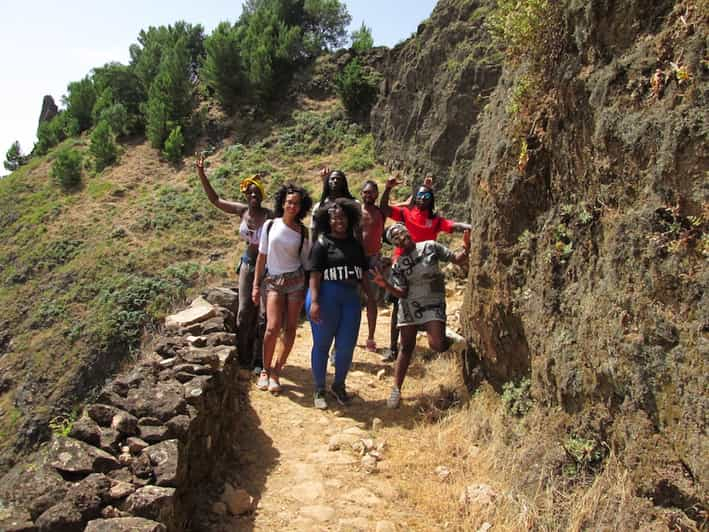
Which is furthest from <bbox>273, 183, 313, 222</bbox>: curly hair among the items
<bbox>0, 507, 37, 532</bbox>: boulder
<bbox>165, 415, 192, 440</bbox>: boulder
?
<bbox>0, 507, 37, 532</bbox>: boulder

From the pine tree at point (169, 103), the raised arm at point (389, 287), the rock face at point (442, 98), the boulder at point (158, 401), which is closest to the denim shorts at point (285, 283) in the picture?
the raised arm at point (389, 287)

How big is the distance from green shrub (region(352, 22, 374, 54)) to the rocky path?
82.0 feet

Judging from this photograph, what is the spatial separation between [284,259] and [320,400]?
1355 millimetres

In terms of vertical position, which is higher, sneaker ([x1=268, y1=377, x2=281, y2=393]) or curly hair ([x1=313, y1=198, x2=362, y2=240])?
curly hair ([x1=313, y1=198, x2=362, y2=240])

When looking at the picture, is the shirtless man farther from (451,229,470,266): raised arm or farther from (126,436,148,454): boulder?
(126,436,148,454): boulder

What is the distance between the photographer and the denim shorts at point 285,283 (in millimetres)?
5148

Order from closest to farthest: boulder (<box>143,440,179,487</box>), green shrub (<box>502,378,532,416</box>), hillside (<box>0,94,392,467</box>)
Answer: boulder (<box>143,440,179,487</box>) → green shrub (<box>502,378,532,416</box>) → hillside (<box>0,94,392,467</box>)

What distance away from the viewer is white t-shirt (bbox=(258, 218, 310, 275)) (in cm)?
509

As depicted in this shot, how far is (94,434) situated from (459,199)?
460 inches

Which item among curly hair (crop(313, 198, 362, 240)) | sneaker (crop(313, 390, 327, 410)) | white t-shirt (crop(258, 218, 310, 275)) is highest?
curly hair (crop(313, 198, 362, 240))

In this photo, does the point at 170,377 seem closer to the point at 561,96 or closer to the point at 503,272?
the point at 503,272

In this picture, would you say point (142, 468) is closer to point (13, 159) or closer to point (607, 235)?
point (607, 235)

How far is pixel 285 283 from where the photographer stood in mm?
5156

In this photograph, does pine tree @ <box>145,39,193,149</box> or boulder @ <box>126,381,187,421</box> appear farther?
pine tree @ <box>145,39,193,149</box>
